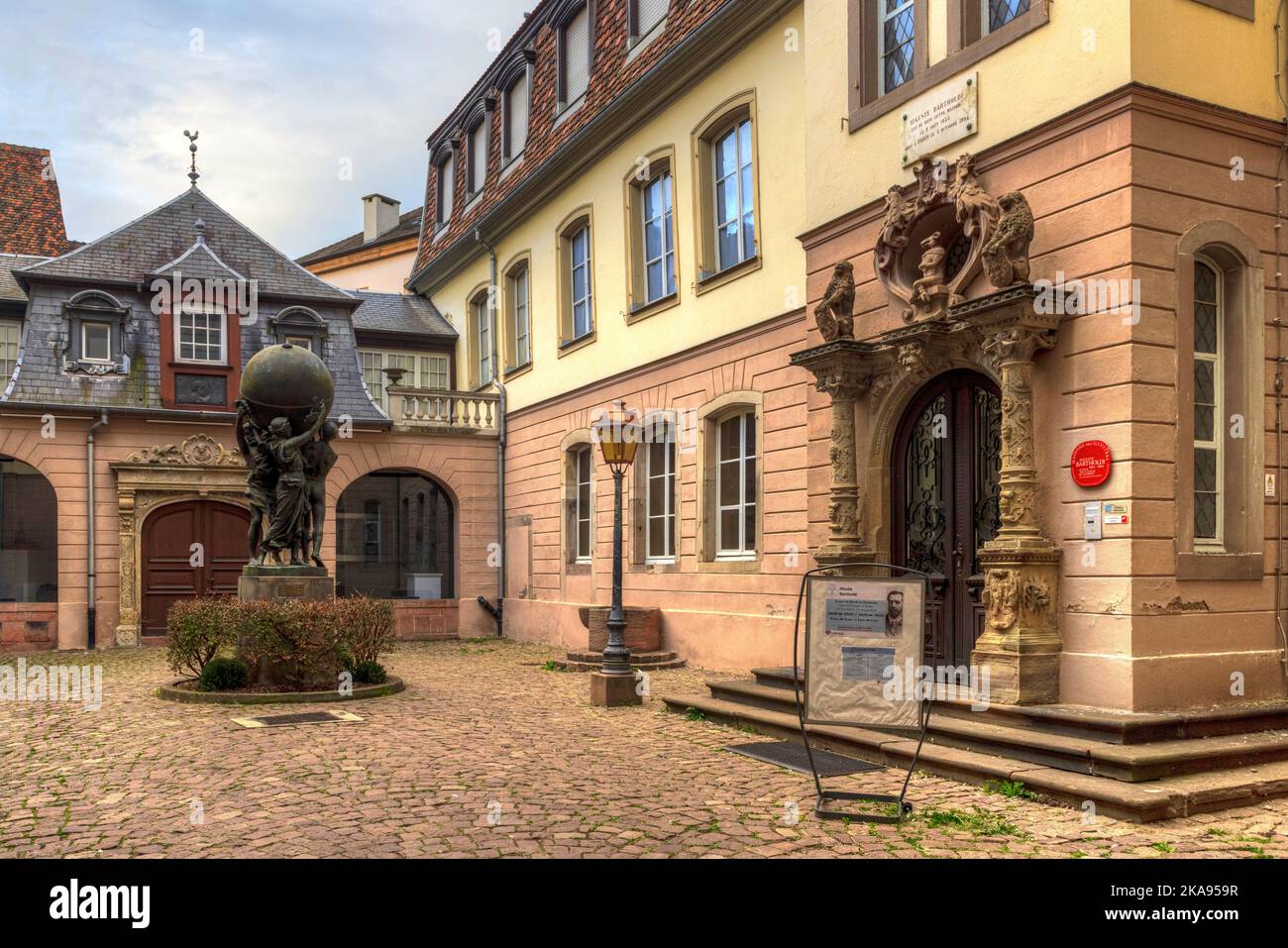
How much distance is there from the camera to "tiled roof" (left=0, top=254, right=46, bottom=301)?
2216cm

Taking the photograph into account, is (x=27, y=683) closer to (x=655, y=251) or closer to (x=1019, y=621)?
(x=655, y=251)

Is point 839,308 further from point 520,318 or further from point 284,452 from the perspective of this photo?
point 520,318

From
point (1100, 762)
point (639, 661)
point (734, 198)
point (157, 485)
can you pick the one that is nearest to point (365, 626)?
point (639, 661)

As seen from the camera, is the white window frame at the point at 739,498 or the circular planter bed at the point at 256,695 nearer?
the circular planter bed at the point at 256,695

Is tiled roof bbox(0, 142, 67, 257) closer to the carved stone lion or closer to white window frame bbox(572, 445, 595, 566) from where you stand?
white window frame bbox(572, 445, 595, 566)

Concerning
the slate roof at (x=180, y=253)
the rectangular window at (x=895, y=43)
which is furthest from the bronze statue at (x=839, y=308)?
the slate roof at (x=180, y=253)

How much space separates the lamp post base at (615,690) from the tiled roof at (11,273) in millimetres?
15805

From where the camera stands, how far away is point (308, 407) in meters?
13.5

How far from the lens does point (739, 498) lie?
593 inches

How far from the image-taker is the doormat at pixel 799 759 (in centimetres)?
860

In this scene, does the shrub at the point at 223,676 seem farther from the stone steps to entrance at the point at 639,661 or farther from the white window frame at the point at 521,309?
the white window frame at the point at 521,309

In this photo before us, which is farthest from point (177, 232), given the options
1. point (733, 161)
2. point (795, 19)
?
point (795, 19)

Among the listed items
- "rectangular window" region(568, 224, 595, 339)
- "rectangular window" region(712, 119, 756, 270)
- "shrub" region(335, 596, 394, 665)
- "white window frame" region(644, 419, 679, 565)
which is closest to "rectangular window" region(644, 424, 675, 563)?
"white window frame" region(644, 419, 679, 565)

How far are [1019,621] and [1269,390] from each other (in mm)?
2757
